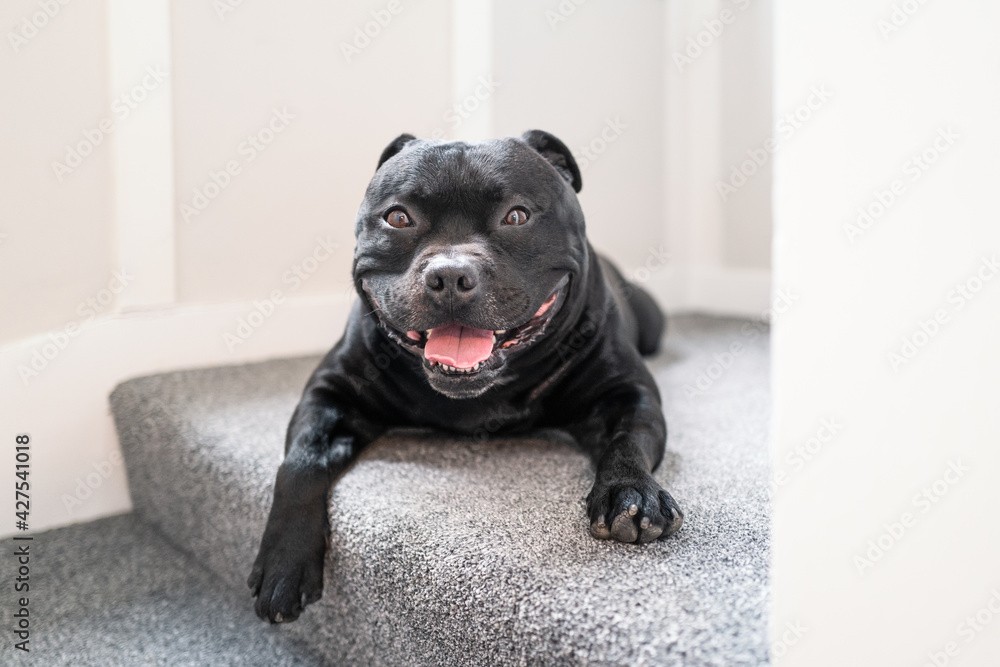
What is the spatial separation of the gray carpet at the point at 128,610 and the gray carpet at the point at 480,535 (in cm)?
5

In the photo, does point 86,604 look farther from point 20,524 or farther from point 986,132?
point 986,132

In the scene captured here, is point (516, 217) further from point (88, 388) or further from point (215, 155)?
point (88, 388)

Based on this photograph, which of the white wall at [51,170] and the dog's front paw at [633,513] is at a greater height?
the white wall at [51,170]

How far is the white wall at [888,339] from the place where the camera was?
0.79 meters

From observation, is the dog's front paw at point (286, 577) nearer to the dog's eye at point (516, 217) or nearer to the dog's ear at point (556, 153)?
the dog's eye at point (516, 217)

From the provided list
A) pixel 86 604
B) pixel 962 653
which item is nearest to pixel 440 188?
pixel 962 653

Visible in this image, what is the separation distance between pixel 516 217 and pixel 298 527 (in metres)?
0.76

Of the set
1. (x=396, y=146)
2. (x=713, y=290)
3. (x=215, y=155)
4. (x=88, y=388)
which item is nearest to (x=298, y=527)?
(x=396, y=146)

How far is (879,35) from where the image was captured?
797 millimetres

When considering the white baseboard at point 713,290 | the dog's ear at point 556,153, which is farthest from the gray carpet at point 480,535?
the white baseboard at point 713,290

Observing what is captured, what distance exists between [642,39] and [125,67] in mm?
2479

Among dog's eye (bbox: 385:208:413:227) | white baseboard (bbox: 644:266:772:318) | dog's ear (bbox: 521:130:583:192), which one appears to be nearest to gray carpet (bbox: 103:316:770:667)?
dog's eye (bbox: 385:208:413:227)

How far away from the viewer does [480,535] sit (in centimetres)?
139

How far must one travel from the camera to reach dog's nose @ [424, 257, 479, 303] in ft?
4.94
